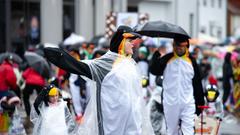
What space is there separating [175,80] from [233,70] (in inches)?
308

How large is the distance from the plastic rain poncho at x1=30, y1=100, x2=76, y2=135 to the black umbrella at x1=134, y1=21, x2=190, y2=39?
4.79 feet

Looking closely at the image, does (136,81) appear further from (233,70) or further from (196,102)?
(233,70)

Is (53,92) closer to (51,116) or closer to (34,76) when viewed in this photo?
(51,116)

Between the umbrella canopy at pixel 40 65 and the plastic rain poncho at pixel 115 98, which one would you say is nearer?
the plastic rain poncho at pixel 115 98

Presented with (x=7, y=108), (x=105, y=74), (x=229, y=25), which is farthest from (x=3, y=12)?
(x=229, y=25)

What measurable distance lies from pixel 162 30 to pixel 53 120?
6.09 ft

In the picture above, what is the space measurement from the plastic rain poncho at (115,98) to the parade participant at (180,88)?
6.27 ft

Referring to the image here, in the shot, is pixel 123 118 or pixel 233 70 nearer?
pixel 123 118

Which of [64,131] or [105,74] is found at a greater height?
[105,74]

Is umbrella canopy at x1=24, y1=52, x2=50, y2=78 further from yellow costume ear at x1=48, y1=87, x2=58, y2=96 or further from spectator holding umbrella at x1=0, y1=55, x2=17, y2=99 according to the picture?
yellow costume ear at x1=48, y1=87, x2=58, y2=96

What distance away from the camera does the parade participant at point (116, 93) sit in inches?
291

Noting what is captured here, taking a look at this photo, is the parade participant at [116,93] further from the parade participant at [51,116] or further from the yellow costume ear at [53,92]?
the yellow costume ear at [53,92]

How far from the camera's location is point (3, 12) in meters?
28.4

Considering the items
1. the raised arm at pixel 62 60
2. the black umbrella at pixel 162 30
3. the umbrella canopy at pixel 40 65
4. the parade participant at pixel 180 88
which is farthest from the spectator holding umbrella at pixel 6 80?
the raised arm at pixel 62 60
